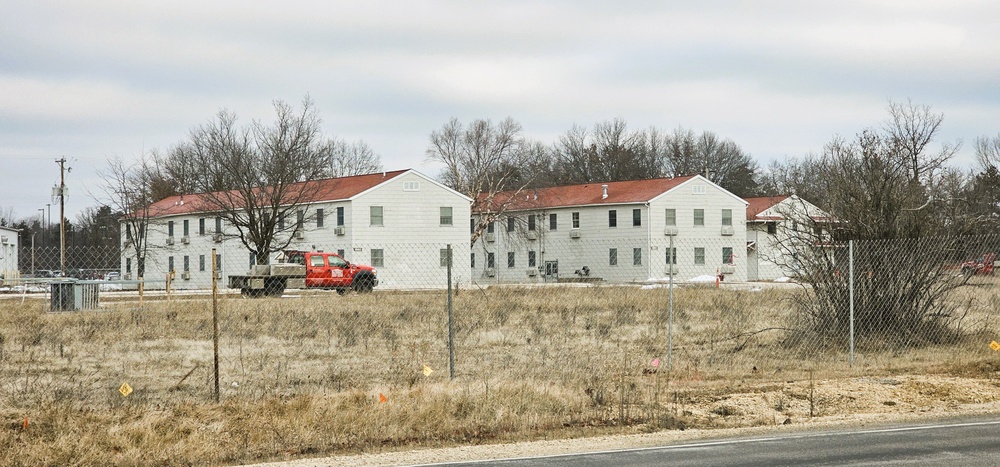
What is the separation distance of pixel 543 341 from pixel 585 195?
49494 millimetres

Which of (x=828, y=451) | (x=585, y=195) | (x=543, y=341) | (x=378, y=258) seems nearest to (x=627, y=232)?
(x=585, y=195)

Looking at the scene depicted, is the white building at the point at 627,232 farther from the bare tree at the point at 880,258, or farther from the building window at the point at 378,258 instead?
the bare tree at the point at 880,258

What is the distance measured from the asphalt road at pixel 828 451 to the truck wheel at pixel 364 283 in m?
28.6

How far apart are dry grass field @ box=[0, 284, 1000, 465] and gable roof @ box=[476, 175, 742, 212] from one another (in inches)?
1592

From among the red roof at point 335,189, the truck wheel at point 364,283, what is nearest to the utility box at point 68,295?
the truck wheel at point 364,283

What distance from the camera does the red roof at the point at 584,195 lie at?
64812 mm

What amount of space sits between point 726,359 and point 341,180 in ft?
154

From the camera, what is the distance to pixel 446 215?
59500mm

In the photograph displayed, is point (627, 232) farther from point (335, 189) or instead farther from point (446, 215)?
point (335, 189)

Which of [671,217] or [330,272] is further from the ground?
[671,217]

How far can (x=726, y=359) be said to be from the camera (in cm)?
1652

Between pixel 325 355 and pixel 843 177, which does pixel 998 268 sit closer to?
pixel 843 177

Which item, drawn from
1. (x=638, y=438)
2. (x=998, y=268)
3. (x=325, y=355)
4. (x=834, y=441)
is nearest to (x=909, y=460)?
(x=834, y=441)

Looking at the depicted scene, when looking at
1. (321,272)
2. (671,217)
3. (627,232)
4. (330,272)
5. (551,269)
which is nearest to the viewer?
(321,272)
